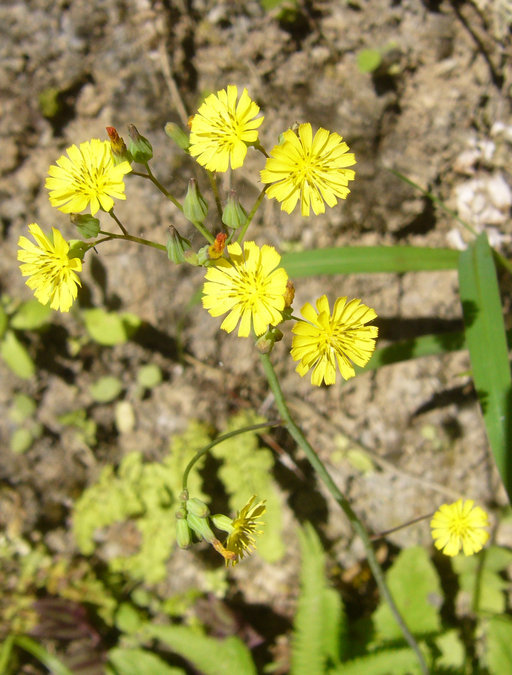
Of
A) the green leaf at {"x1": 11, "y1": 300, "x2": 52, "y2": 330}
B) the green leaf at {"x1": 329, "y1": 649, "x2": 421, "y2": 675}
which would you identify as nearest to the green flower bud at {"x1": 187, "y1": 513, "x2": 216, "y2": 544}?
the green leaf at {"x1": 329, "y1": 649, "x2": 421, "y2": 675}

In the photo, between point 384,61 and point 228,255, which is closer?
point 228,255

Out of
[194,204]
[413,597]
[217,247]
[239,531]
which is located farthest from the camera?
[413,597]

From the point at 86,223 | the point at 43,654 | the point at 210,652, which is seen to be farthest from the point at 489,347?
the point at 43,654

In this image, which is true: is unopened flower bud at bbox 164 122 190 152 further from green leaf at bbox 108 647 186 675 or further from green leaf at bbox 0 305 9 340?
green leaf at bbox 108 647 186 675

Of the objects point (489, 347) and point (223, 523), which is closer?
point (223, 523)

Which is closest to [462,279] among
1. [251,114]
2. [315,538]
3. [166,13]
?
[251,114]

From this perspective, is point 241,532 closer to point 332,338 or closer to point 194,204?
point 332,338

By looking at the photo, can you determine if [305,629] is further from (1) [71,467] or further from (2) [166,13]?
(2) [166,13]

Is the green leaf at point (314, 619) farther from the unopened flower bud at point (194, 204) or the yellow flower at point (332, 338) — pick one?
the unopened flower bud at point (194, 204)
